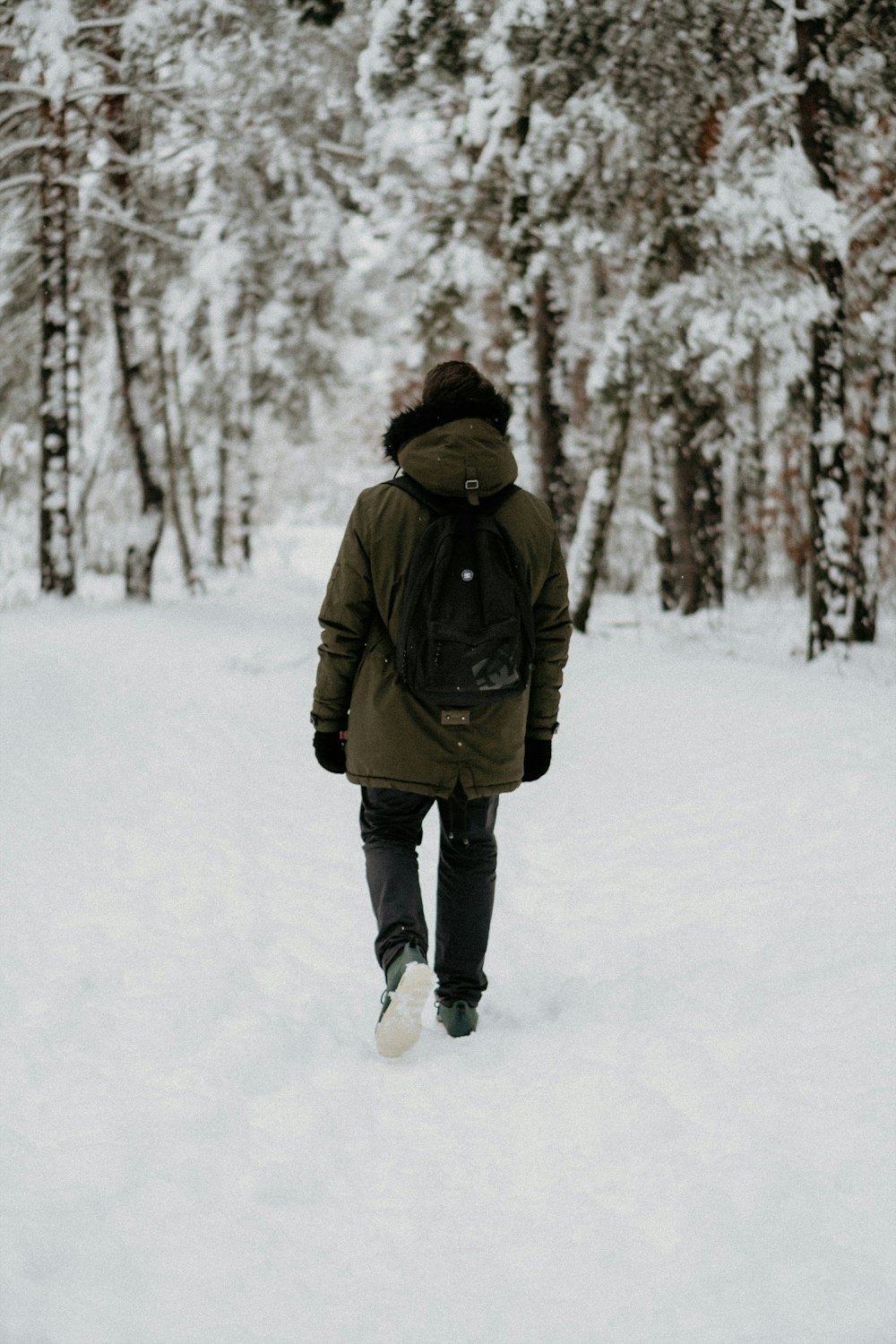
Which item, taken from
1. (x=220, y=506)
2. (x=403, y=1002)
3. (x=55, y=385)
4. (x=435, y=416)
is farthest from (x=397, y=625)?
(x=220, y=506)

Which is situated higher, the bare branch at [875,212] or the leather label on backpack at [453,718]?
the bare branch at [875,212]

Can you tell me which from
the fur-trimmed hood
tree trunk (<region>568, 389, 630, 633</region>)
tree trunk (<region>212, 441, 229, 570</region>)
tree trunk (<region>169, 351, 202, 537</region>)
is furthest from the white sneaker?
tree trunk (<region>212, 441, 229, 570</region>)

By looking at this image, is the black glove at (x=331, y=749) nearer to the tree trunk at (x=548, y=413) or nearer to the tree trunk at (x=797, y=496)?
the tree trunk at (x=797, y=496)

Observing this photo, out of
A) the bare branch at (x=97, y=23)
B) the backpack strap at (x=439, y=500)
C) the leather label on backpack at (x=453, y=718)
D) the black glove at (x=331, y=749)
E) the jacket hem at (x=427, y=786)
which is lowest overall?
the jacket hem at (x=427, y=786)

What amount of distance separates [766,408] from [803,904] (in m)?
16.8

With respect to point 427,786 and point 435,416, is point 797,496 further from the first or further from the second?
point 427,786

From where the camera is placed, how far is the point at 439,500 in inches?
136

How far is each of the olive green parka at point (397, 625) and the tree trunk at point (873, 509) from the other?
345 inches

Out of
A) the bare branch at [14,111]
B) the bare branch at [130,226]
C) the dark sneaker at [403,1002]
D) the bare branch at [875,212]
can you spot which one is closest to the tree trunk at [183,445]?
the bare branch at [130,226]

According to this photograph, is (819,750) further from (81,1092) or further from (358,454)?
(358,454)

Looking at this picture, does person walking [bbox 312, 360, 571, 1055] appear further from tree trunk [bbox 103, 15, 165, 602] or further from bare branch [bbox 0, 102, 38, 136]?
tree trunk [bbox 103, 15, 165, 602]

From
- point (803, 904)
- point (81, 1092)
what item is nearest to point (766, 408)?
point (803, 904)

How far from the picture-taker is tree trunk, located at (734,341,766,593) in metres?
16.1

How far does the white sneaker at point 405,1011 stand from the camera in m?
3.48
